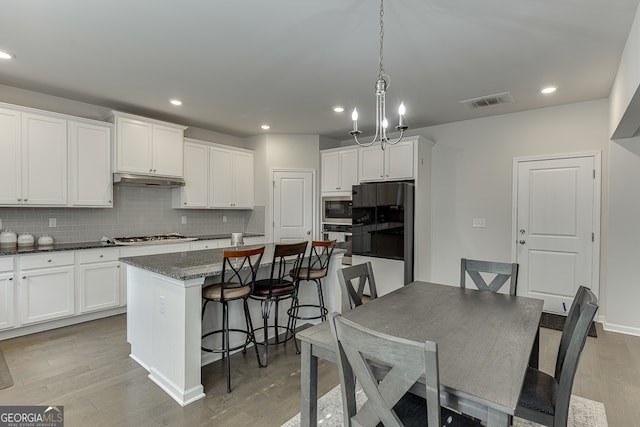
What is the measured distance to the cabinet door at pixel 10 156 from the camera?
3.30 metres

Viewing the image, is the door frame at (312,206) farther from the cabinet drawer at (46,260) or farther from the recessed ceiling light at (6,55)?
the recessed ceiling light at (6,55)

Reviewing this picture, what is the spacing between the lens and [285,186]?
556 cm

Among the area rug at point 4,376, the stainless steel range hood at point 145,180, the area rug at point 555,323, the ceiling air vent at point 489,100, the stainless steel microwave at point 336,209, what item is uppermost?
the ceiling air vent at point 489,100

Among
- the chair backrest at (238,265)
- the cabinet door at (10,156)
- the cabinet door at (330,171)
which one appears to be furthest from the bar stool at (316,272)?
the cabinet door at (10,156)

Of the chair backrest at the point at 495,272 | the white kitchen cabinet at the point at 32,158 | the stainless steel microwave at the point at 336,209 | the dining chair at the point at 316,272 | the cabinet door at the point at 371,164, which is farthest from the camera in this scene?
the stainless steel microwave at the point at 336,209

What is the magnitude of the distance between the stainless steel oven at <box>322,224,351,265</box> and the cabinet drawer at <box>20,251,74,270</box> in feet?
11.3

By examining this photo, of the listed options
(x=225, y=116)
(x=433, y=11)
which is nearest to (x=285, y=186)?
(x=225, y=116)

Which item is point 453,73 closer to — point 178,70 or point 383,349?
point 178,70

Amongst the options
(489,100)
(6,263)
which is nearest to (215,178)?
(6,263)

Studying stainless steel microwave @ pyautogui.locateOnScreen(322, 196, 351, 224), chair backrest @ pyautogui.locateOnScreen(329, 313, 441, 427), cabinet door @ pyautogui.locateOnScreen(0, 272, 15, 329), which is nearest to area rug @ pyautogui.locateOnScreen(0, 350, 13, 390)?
cabinet door @ pyautogui.locateOnScreen(0, 272, 15, 329)

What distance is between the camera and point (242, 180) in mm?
5590

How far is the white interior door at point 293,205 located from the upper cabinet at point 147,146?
5.24 feet

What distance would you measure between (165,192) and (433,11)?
428 cm

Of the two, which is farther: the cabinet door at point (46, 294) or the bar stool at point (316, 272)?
the cabinet door at point (46, 294)
